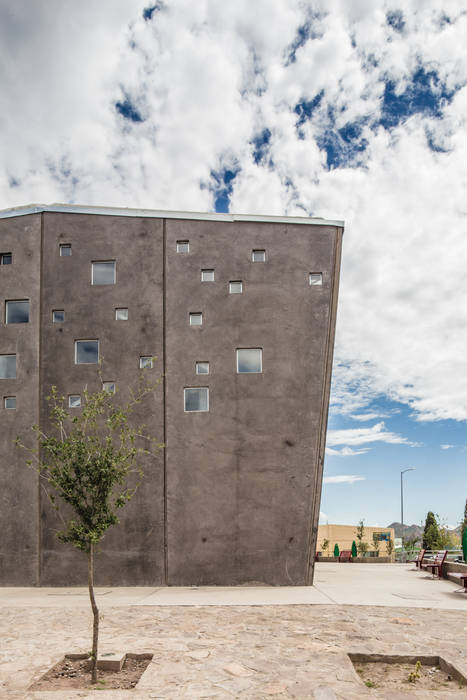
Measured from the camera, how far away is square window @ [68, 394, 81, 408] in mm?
17562

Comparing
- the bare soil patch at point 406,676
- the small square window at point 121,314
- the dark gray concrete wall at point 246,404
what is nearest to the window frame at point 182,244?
the dark gray concrete wall at point 246,404

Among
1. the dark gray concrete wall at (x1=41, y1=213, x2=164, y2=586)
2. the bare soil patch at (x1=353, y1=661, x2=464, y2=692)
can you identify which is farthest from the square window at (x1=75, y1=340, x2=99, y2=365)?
the bare soil patch at (x1=353, y1=661, x2=464, y2=692)

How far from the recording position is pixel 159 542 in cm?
1673

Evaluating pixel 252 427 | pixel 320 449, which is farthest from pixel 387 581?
pixel 252 427

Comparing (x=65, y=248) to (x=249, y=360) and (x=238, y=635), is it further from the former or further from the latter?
(x=238, y=635)

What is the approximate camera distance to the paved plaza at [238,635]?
6.97 metres

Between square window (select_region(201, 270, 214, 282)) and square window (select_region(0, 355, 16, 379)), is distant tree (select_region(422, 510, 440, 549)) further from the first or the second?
square window (select_region(0, 355, 16, 379))

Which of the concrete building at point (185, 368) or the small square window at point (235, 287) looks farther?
the small square window at point (235, 287)

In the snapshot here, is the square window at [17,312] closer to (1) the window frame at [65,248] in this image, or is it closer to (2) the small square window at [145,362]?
(1) the window frame at [65,248]


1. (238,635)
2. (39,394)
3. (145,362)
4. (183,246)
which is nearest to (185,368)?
(145,362)

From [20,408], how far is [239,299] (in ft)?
25.1

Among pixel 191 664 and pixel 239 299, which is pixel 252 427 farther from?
pixel 191 664

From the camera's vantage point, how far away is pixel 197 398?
17500 millimetres

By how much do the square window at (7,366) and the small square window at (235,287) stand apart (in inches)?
286
